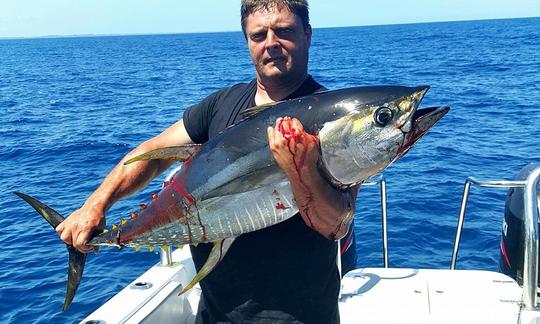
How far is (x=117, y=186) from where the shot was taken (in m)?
2.94

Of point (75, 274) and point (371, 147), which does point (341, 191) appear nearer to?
point (371, 147)

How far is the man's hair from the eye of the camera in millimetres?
2637

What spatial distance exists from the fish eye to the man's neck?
2.13 feet

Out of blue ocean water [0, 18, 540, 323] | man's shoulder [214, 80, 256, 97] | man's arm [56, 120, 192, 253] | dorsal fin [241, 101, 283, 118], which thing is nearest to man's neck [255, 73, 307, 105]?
man's shoulder [214, 80, 256, 97]

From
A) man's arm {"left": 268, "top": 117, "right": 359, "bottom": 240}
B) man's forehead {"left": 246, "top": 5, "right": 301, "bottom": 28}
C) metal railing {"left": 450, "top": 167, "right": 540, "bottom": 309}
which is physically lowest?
metal railing {"left": 450, "top": 167, "right": 540, "bottom": 309}

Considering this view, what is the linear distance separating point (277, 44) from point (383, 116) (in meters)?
0.68

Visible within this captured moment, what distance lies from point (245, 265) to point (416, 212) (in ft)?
26.2

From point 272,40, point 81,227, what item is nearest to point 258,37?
point 272,40

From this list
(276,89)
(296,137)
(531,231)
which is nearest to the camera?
(296,137)

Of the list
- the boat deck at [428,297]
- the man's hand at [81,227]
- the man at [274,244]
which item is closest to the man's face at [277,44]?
the man at [274,244]

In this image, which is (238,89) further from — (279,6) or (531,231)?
(531,231)

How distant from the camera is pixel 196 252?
2893 millimetres

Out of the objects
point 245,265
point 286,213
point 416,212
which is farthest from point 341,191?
point 416,212

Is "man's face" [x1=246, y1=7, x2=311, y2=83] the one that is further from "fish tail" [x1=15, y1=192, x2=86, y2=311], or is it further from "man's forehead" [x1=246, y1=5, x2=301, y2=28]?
"fish tail" [x1=15, y1=192, x2=86, y2=311]
